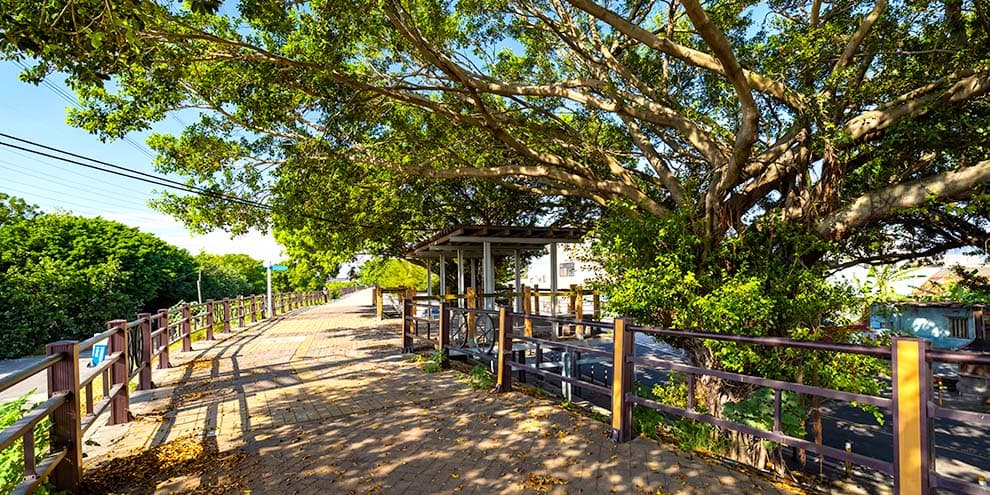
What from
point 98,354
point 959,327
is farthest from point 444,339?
point 959,327

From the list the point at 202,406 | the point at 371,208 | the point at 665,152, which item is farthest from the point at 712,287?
the point at 371,208

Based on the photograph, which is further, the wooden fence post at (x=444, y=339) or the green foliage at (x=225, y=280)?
the green foliage at (x=225, y=280)

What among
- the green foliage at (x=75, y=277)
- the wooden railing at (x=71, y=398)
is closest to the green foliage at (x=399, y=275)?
the green foliage at (x=75, y=277)

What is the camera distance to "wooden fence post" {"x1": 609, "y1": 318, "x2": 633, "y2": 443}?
15.3 ft

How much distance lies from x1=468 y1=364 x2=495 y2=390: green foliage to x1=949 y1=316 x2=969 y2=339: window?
12.9 m

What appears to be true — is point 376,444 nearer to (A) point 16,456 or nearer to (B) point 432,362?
(A) point 16,456

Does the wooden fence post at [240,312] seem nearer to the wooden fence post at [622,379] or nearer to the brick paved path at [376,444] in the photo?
the brick paved path at [376,444]

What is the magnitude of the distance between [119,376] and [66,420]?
2.28 metres

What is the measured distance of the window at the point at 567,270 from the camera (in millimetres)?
37338

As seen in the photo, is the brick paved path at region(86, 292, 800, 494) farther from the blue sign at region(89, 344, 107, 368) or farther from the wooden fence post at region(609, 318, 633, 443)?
the blue sign at region(89, 344, 107, 368)

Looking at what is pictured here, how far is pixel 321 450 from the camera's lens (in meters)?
4.59

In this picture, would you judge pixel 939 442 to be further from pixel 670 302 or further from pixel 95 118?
pixel 95 118

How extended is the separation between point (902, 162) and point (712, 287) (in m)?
3.13

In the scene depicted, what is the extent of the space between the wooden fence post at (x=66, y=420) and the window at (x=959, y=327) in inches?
675
